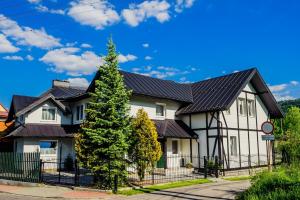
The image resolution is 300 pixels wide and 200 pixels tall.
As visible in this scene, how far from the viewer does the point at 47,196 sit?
48.5ft

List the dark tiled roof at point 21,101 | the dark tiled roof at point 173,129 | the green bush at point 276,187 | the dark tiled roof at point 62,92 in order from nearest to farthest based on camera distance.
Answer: the green bush at point 276,187
the dark tiled roof at point 173,129
the dark tiled roof at point 21,101
the dark tiled roof at point 62,92

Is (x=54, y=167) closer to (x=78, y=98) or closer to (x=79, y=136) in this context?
(x=78, y=98)

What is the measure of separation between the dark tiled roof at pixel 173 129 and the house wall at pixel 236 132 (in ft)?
2.07

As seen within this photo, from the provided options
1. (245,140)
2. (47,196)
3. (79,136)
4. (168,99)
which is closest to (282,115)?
(245,140)

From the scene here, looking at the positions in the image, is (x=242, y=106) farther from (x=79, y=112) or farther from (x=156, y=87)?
(x=79, y=112)

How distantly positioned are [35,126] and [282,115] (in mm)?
22223

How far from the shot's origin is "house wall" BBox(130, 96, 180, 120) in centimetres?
2494

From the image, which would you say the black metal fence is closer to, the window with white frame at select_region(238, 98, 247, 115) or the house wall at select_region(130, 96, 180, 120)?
the house wall at select_region(130, 96, 180, 120)

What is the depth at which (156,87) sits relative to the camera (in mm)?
27750

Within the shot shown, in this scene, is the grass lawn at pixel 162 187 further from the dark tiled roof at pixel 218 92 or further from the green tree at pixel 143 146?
the dark tiled roof at pixel 218 92

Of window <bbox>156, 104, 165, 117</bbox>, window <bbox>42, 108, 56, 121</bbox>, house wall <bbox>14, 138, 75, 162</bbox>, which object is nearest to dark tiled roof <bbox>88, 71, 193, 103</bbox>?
window <bbox>156, 104, 165, 117</bbox>

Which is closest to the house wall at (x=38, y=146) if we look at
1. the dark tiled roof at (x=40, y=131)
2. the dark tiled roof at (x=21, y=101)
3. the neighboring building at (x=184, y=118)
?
the neighboring building at (x=184, y=118)

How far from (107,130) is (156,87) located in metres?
11.4

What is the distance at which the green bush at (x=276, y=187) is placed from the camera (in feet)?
30.3
